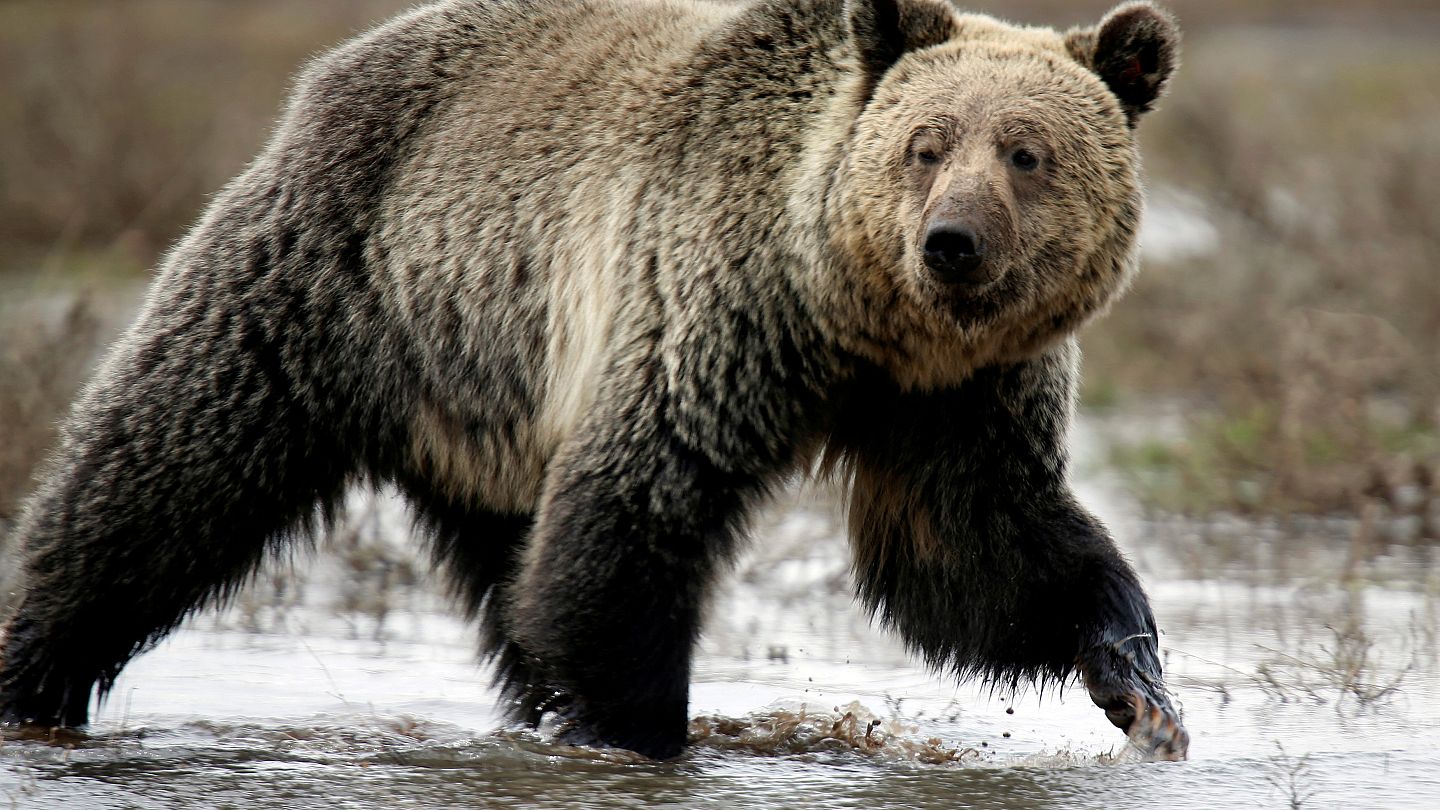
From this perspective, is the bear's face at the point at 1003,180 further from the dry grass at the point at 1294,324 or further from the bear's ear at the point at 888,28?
the dry grass at the point at 1294,324

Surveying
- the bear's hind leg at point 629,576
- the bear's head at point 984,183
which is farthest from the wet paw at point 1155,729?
the bear's hind leg at point 629,576

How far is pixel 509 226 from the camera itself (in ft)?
17.9

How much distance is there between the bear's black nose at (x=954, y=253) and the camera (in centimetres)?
439

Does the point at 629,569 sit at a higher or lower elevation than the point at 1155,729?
higher

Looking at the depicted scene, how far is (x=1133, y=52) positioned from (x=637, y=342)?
5.11 feet

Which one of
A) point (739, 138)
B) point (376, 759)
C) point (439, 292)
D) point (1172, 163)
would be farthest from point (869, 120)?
point (1172, 163)

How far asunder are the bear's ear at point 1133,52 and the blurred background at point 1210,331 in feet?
5.18

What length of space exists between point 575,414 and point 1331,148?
1108 centimetres

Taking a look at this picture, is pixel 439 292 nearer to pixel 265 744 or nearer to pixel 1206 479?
pixel 265 744

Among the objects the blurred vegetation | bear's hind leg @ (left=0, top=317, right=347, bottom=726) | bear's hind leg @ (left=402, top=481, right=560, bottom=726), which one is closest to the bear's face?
bear's hind leg @ (left=402, top=481, right=560, bottom=726)

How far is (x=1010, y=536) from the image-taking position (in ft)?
16.9

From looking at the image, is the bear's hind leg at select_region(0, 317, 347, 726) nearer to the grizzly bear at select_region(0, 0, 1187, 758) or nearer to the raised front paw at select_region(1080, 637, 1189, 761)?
the grizzly bear at select_region(0, 0, 1187, 758)

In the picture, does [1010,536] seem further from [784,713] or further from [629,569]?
[629,569]

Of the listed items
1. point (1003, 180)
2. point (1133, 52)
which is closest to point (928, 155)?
point (1003, 180)
